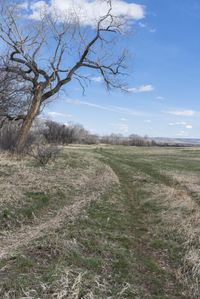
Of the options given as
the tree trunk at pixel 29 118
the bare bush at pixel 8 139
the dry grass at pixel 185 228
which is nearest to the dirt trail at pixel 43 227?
the dry grass at pixel 185 228

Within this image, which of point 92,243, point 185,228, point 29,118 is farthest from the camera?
point 29,118

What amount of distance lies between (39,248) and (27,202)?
13.0ft

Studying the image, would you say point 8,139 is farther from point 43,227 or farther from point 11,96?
point 43,227

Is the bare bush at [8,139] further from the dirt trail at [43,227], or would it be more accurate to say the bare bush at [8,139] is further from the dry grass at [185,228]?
the dry grass at [185,228]

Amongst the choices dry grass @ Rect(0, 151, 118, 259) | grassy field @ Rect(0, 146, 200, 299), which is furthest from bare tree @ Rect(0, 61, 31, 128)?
grassy field @ Rect(0, 146, 200, 299)

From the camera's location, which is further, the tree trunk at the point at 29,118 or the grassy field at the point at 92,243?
the tree trunk at the point at 29,118

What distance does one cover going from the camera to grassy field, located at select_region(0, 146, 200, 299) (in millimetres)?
5750

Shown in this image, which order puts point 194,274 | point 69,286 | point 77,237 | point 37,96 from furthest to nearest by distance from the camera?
point 37,96
point 77,237
point 194,274
point 69,286

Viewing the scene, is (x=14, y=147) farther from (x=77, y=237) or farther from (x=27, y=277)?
(x=27, y=277)

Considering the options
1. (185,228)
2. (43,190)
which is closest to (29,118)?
(43,190)

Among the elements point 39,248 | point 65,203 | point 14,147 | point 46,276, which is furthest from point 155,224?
point 14,147

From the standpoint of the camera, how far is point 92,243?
809cm

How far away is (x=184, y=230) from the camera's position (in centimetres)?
941

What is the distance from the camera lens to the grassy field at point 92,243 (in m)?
5.75
